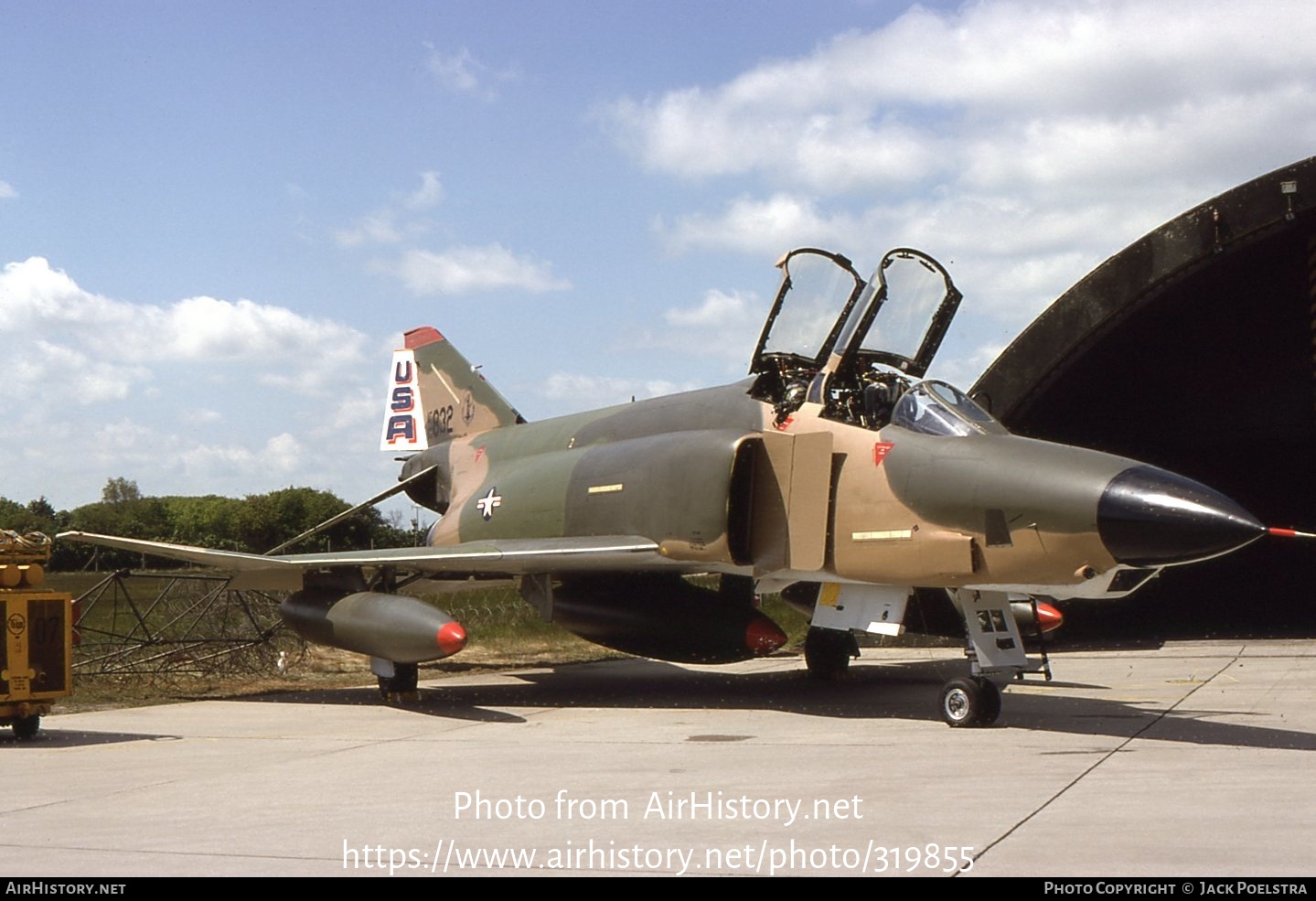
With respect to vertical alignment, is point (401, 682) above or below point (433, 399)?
below

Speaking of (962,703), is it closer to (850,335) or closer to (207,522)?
(850,335)

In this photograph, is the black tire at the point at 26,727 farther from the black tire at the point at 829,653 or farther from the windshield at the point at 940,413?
the black tire at the point at 829,653

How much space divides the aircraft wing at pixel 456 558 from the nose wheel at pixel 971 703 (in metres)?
3.09

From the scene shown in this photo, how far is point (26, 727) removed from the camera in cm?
1026

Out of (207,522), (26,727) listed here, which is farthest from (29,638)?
(207,522)

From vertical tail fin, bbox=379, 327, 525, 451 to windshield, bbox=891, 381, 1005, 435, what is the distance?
7949mm

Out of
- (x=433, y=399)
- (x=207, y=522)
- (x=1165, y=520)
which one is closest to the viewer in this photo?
(x=1165, y=520)

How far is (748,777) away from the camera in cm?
746

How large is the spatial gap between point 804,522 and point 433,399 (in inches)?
341

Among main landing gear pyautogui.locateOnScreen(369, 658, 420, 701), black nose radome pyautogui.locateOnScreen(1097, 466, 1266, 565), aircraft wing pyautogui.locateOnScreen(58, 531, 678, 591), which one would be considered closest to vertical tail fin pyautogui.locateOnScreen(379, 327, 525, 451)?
aircraft wing pyautogui.locateOnScreen(58, 531, 678, 591)

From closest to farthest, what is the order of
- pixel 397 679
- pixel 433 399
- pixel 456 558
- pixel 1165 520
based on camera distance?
pixel 1165 520, pixel 456 558, pixel 397 679, pixel 433 399

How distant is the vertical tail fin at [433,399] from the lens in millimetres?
17500

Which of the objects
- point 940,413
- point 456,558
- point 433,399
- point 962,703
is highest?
point 433,399

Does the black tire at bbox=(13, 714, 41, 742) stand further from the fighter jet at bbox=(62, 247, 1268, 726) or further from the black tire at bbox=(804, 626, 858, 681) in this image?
the black tire at bbox=(804, 626, 858, 681)
